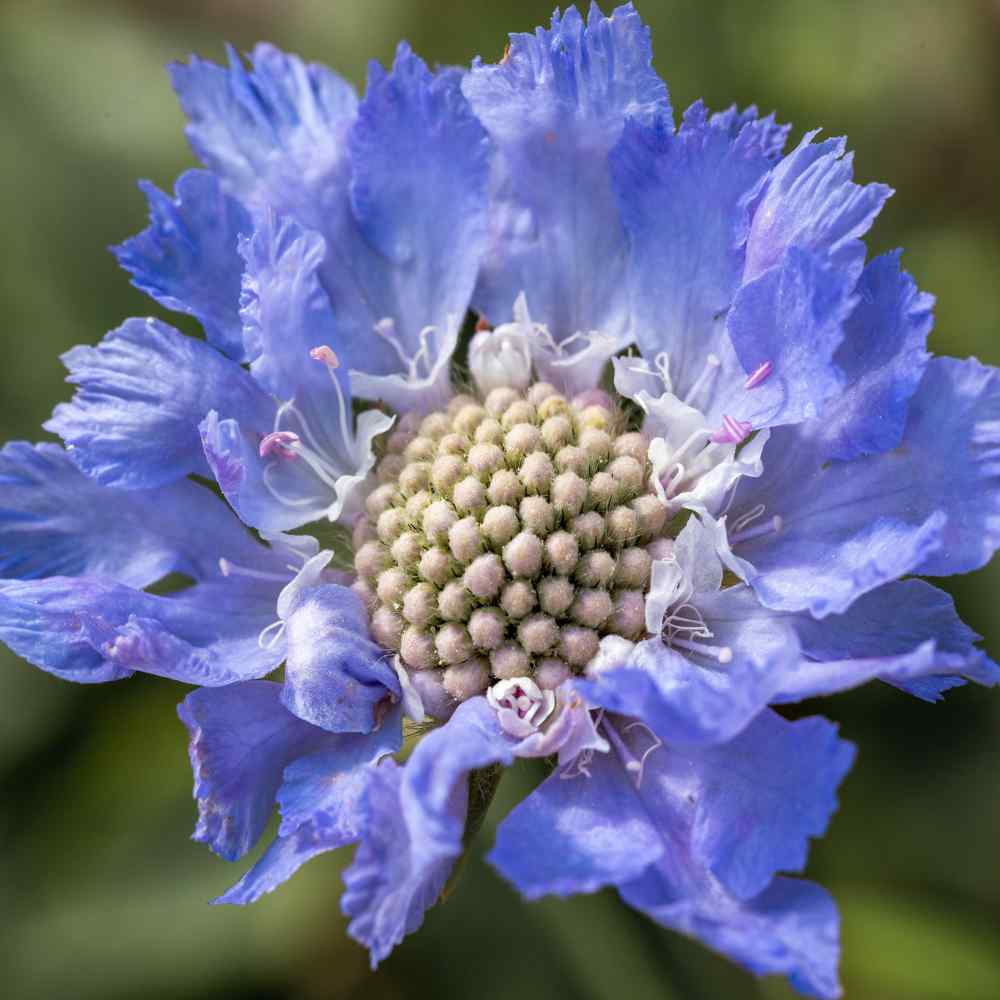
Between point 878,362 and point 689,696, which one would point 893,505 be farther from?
point 689,696

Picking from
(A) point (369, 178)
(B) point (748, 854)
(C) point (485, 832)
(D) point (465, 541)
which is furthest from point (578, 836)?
(A) point (369, 178)

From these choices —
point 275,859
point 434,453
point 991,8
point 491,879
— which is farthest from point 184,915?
point 991,8

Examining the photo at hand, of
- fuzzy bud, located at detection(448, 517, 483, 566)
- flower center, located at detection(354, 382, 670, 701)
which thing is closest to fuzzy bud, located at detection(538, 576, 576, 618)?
flower center, located at detection(354, 382, 670, 701)

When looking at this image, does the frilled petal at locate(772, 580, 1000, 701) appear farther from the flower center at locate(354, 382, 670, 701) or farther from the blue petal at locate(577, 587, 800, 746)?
the flower center at locate(354, 382, 670, 701)

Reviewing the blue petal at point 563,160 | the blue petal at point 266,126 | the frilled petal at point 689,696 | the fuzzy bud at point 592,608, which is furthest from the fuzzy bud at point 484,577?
the blue petal at point 266,126

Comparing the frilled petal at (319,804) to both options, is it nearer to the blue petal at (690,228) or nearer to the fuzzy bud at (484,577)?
the fuzzy bud at (484,577)

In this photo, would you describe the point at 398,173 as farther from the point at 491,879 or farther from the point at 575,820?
the point at 491,879
